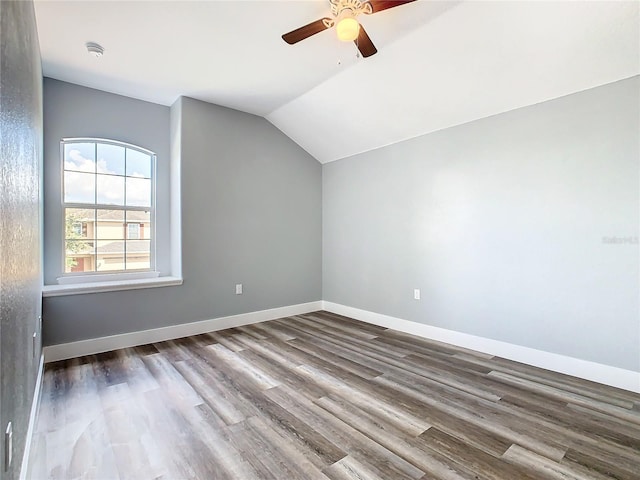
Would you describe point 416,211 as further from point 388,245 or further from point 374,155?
point 374,155

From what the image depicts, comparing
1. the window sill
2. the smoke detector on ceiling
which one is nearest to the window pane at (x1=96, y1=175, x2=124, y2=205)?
the window sill

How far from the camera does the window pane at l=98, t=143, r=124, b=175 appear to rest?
3730 mm

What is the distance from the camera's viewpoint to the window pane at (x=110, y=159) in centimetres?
373

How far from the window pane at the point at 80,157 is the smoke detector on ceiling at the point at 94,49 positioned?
110 centimetres

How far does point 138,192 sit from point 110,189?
0.97ft

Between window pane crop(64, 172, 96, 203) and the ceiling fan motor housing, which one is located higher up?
the ceiling fan motor housing

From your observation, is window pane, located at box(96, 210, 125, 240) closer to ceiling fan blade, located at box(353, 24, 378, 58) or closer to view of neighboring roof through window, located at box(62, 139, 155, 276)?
view of neighboring roof through window, located at box(62, 139, 155, 276)

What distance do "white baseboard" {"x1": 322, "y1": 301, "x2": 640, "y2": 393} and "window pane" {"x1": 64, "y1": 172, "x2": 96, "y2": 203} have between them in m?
3.78

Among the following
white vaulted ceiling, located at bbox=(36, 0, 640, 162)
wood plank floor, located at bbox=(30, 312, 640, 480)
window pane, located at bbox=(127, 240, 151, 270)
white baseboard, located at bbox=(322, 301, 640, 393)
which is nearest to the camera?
wood plank floor, located at bbox=(30, 312, 640, 480)

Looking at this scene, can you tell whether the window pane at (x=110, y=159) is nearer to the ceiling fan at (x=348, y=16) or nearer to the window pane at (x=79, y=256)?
the window pane at (x=79, y=256)

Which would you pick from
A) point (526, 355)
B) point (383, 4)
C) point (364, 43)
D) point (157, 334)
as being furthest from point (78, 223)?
point (526, 355)

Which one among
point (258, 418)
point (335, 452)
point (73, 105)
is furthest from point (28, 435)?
point (73, 105)

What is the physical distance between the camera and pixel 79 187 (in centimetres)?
360

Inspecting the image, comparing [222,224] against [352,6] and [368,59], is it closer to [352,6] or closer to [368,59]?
[368,59]
